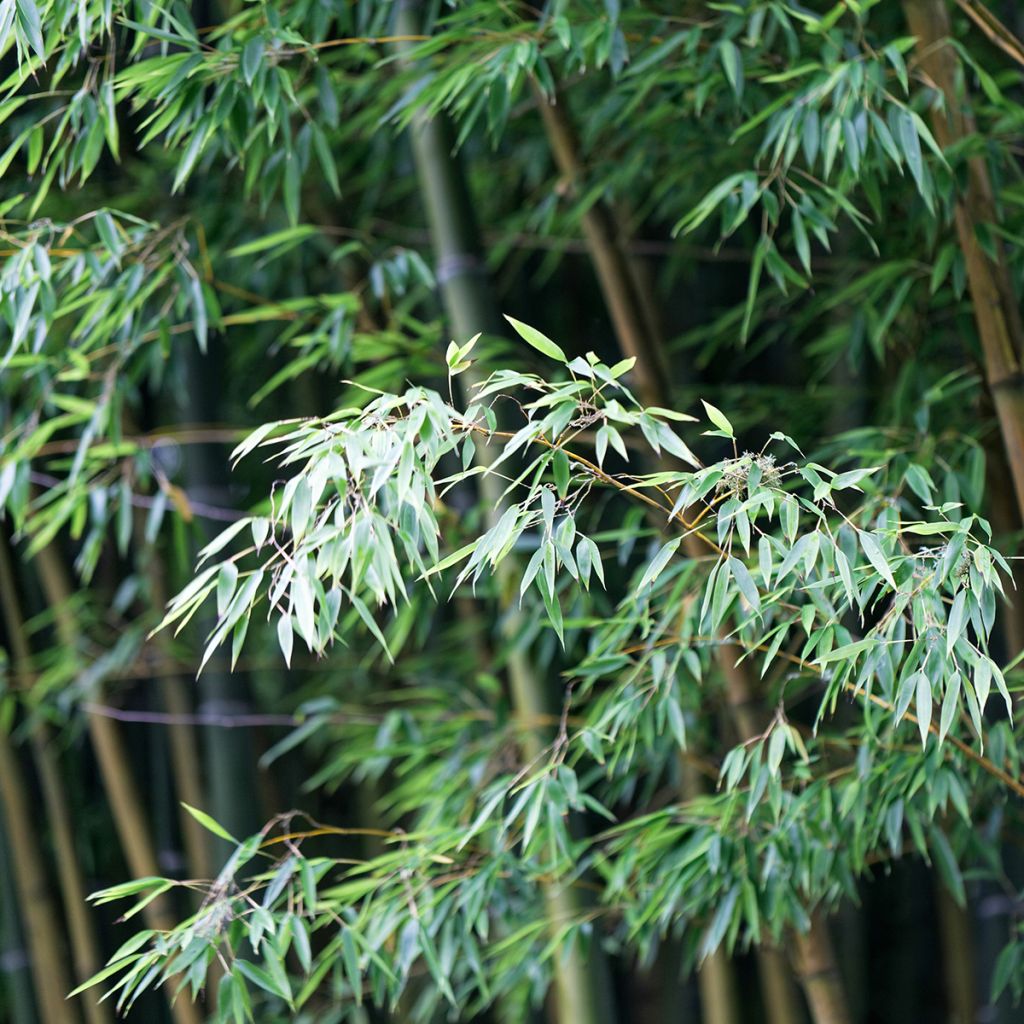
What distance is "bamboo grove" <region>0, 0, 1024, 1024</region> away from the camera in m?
0.88

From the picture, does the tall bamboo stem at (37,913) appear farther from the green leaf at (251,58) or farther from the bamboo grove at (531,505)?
the green leaf at (251,58)

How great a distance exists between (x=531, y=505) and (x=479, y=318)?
2.07 feet

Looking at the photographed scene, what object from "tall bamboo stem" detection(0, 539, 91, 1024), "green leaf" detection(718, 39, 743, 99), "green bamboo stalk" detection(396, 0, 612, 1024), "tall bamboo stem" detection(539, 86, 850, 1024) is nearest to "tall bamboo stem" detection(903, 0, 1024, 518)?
"green leaf" detection(718, 39, 743, 99)

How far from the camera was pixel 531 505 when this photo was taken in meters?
0.91

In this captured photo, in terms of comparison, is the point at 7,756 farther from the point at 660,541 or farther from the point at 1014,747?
the point at 1014,747

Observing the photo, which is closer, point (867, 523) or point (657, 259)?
point (867, 523)

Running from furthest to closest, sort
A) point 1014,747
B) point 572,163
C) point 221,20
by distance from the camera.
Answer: point 221,20
point 572,163
point 1014,747

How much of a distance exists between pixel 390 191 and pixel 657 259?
518 millimetres

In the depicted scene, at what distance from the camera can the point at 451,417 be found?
2.60 feet

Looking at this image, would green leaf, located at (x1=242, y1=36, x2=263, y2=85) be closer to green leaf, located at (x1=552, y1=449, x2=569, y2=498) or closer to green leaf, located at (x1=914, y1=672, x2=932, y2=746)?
green leaf, located at (x1=552, y1=449, x2=569, y2=498)

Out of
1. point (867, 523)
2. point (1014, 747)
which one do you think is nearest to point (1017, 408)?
point (867, 523)

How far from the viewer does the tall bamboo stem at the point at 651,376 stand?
1.36 metres

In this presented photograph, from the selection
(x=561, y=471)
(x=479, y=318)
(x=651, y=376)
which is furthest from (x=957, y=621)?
(x=479, y=318)

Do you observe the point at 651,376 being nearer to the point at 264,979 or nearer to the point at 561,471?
the point at 561,471
